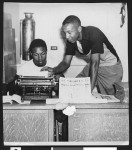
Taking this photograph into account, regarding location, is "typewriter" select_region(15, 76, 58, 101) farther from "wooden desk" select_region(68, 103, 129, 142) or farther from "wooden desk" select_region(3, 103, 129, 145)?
"wooden desk" select_region(68, 103, 129, 142)

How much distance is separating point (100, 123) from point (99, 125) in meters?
0.01

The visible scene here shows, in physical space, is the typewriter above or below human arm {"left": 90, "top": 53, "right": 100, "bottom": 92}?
below

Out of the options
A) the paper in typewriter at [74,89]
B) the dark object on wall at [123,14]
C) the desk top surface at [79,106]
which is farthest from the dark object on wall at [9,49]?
the dark object on wall at [123,14]

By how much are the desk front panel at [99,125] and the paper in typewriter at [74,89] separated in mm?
84

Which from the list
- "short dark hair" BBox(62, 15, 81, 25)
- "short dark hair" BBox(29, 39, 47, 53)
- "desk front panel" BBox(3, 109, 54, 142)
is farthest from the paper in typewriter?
"short dark hair" BBox(62, 15, 81, 25)

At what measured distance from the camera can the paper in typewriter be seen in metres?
1.57

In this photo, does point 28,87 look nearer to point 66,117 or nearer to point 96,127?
point 66,117

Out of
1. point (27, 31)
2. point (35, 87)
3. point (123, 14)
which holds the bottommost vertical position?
point (35, 87)

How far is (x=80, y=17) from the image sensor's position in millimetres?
1562

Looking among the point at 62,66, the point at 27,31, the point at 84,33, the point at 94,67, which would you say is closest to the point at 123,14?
the point at 84,33

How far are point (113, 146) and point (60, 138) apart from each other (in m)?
0.32

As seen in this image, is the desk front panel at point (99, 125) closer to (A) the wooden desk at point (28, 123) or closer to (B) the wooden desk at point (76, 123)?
(B) the wooden desk at point (76, 123)

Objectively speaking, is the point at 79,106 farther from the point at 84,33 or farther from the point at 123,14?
the point at 123,14

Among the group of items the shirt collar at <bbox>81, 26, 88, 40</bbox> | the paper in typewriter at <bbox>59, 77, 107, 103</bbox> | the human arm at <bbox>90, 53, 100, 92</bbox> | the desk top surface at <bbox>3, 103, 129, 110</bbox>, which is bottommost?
the desk top surface at <bbox>3, 103, 129, 110</bbox>
